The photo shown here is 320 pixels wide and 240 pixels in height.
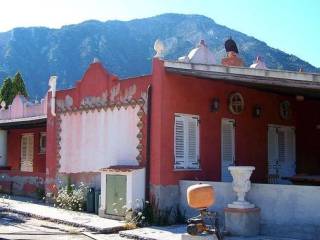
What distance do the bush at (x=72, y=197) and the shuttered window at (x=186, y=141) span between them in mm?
3520

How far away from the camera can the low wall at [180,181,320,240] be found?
32.6 ft

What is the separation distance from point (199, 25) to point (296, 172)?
112 meters

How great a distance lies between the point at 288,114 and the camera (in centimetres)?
1611

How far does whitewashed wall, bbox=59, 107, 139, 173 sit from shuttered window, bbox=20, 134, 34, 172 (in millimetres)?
6239

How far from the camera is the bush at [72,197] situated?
14.6 metres

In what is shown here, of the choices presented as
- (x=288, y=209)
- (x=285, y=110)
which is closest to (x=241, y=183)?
(x=288, y=209)

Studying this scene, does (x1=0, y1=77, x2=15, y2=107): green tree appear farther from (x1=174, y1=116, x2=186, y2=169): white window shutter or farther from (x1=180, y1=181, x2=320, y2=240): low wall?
(x1=180, y1=181, x2=320, y2=240): low wall

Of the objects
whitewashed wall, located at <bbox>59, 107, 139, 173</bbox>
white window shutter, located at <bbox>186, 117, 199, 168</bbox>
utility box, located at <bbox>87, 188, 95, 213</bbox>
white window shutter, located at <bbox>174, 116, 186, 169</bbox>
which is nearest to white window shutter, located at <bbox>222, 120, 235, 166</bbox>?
white window shutter, located at <bbox>186, 117, 199, 168</bbox>

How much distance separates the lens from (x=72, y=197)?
14.8 metres

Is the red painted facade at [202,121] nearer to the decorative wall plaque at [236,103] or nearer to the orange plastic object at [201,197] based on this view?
the decorative wall plaque at [236,103]

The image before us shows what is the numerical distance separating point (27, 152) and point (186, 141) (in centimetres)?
1122

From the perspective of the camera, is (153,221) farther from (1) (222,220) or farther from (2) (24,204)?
(2) (24,204)

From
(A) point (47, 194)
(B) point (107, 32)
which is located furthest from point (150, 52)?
(A) point (47, 194)

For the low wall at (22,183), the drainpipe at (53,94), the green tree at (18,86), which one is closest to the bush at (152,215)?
the drainpipe at (53,94)
